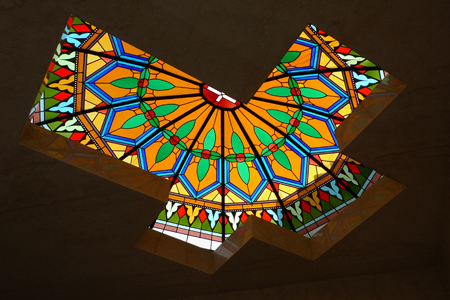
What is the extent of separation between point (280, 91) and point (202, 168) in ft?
6.05

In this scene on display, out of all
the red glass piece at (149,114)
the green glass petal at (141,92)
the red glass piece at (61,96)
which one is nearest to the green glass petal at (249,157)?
the red glass piece at (149,114)

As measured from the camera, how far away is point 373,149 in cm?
511

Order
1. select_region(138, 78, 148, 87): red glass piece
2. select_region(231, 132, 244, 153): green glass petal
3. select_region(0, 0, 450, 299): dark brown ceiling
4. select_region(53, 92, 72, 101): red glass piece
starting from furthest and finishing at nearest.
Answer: select_region(231, 132, 244, 153): green glass petal → select_region(138, 78, 148, 87): red glass piece → select_region(53, 92, 72, 101): red glass piece → select_region(0, 0, 450, 299): dark brown ceiling

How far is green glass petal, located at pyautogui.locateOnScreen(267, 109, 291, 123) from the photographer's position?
22.5 ft

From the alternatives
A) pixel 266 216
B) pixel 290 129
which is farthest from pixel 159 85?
pixel 266 216

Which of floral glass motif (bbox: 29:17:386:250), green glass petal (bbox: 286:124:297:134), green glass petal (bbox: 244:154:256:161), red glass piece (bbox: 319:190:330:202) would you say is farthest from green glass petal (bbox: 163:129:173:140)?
red glass piece (bbox: 319:190:330:202)

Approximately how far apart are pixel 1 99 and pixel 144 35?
1671 mm

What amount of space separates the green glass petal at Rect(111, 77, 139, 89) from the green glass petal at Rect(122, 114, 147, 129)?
50cm

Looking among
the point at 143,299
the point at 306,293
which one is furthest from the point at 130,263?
the point at 306,293

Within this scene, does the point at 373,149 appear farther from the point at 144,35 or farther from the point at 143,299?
the point at 143,299

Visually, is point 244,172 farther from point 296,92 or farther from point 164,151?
point 296,92

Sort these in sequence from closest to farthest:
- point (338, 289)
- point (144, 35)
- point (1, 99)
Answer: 1. point (144, 35)
2. point (1, 99)
3. point (338, 289)

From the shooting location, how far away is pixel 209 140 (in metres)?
7.14

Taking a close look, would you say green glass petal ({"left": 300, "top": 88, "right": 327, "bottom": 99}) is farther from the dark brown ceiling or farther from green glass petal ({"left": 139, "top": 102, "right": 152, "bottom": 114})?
green glass petal ({"left": 139, "top": 102, "right": 152, "bottom": 114})
